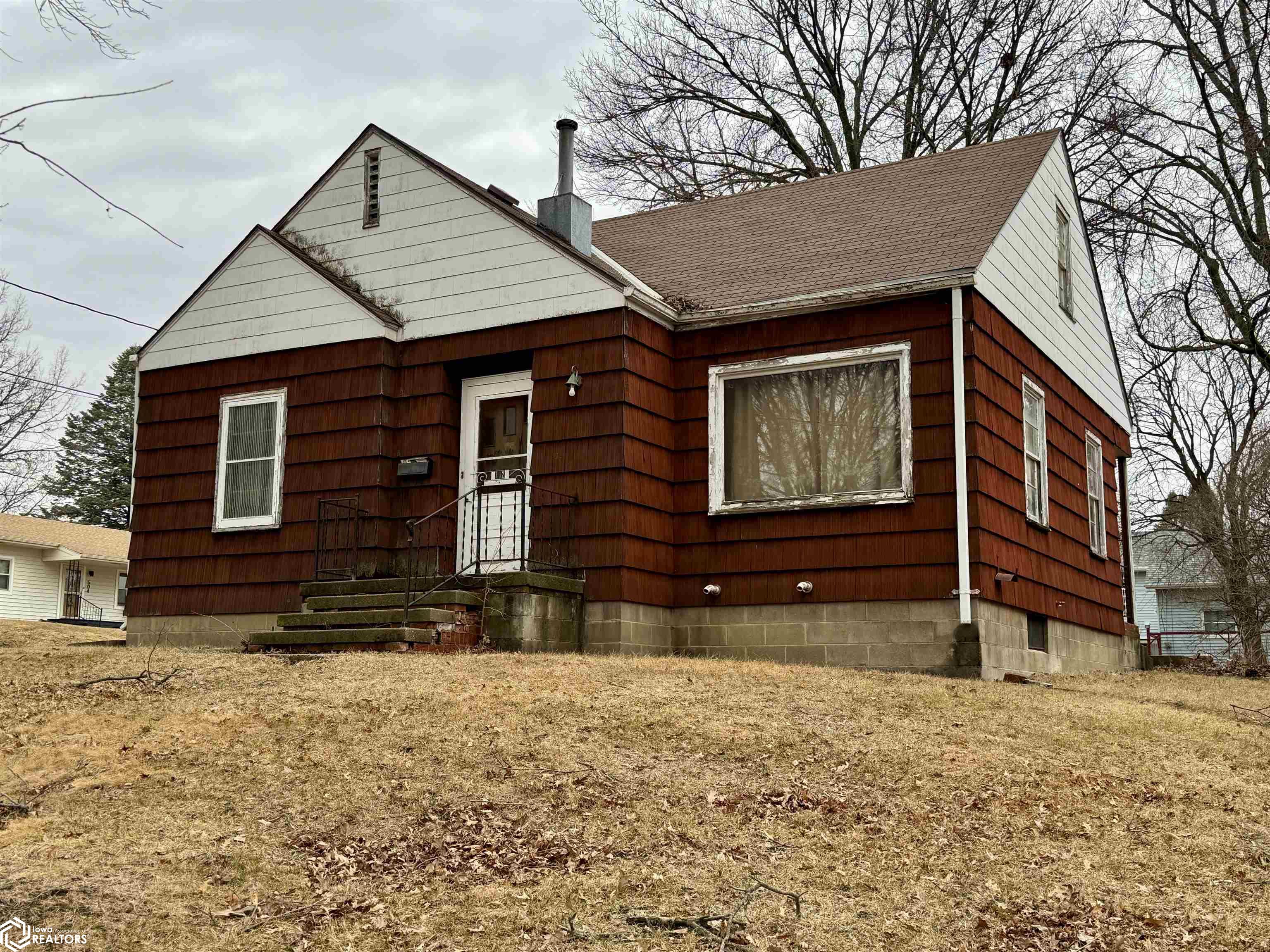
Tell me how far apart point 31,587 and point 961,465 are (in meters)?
26.3

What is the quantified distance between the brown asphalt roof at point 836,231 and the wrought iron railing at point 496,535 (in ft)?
8.51

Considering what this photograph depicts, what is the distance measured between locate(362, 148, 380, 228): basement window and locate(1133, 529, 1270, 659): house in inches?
642

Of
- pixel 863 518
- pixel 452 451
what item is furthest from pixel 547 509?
pixel 863 518

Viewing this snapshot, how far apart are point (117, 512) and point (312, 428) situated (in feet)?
111

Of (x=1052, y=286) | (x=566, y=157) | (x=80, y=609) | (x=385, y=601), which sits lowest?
(x=385, y=601)

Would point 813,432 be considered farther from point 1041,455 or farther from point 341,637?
point 341,637

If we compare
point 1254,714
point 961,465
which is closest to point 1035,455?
point 961,465

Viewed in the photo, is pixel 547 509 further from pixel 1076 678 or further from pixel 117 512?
pixel 117 512

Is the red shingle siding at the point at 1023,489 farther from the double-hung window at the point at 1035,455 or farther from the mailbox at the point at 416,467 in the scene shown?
the mailbox at the point at 416,467

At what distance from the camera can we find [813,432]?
1208 centimetres

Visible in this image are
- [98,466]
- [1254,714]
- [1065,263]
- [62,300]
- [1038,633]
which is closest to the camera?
[62,300]

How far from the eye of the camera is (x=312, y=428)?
1342 centimetres

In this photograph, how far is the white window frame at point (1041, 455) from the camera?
12.8 metres

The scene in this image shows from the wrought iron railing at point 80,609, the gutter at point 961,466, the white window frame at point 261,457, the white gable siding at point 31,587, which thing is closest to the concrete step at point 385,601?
the white window frame at point 261,457
